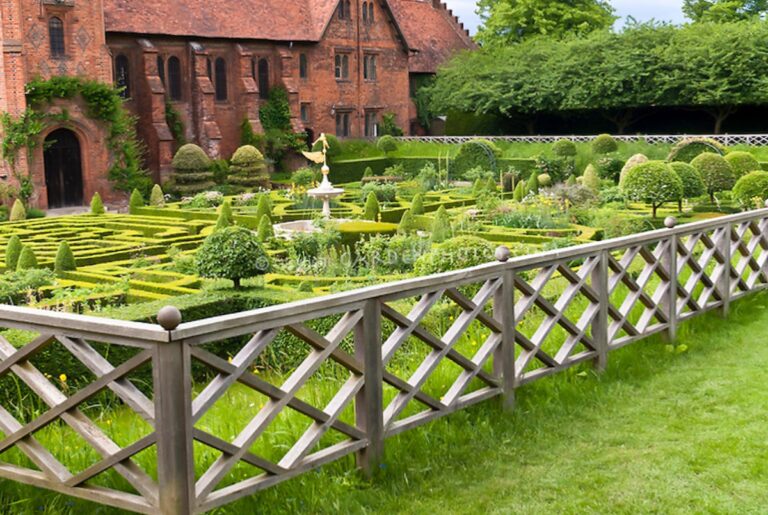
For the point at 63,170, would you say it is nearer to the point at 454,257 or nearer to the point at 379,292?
the point at 454,257

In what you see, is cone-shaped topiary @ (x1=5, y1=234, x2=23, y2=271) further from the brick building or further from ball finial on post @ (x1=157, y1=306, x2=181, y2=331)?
the brick building

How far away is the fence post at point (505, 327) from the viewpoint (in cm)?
706

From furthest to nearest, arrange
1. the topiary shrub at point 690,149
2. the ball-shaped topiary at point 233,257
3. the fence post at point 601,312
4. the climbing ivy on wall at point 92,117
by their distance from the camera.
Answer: the topiary shrub at point 690,149, the climbing ivy on wall at point 92,117, the ball-shaped topiary at point 233,257, the fence post at point 601,312

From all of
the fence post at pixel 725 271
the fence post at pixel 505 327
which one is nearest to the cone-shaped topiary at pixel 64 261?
the fence post at pixel 725 271

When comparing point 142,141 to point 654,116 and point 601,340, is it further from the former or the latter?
point 601,340

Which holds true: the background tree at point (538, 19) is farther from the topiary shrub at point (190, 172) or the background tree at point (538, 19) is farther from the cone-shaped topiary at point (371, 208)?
the cone-shaped topiary at point (371, 208)

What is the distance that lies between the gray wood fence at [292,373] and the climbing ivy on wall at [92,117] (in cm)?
2342

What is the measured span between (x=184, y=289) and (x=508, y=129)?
35.9 m

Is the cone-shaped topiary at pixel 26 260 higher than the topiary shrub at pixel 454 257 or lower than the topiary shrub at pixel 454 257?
lower

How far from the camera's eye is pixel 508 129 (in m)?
47.9

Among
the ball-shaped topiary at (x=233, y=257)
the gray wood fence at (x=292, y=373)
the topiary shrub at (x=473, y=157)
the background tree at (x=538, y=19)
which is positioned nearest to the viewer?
the gray wood fence at (x=292, y=373)

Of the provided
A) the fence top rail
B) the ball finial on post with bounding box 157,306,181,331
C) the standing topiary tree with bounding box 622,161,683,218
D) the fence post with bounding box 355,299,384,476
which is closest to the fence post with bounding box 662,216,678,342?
the fence top rail

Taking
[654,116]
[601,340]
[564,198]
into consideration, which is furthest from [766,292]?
[654,116]

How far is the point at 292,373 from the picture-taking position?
6.50 m
